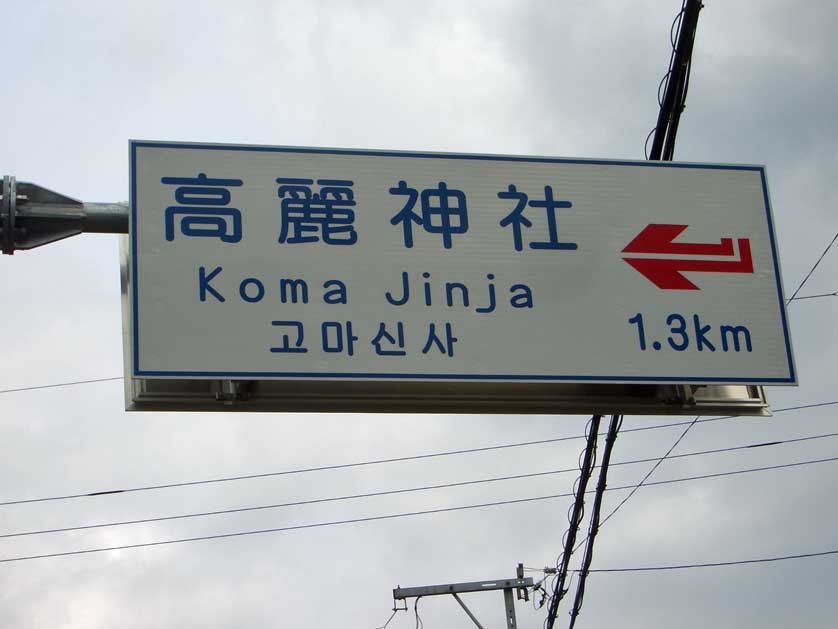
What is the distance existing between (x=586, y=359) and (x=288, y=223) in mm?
1524

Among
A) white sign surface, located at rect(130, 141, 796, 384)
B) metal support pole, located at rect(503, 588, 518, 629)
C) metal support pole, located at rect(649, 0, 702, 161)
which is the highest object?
metal support pole, located at rect(649, 0, 702, 161)

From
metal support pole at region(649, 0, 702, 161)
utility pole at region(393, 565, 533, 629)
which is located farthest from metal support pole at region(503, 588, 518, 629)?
metal support pole at region(649, 0, 702, 161)

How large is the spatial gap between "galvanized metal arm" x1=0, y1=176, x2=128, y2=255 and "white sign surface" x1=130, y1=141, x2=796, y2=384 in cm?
28

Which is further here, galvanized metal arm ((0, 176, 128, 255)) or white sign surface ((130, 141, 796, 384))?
white sign surface ((130, 141, 796, 384))

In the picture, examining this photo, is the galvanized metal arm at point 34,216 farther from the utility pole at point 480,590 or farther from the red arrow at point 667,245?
the utility pole at point 480,590

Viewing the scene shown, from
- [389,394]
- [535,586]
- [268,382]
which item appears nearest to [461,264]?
[389,394]

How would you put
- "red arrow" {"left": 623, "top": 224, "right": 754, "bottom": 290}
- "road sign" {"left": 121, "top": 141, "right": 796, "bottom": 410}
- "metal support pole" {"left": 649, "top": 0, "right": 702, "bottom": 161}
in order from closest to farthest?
1. "road sign" {"left": 121, "top": 141, "right": 796, "bottom": 410}
2. "red arrow" {"left": 623, "top": 224, "right": 754, "bottom": 290}
3. "metal support pole" {"left": 649, "top": 0, "right": 702, "bottom": 161}

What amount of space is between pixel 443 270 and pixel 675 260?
3.83ft

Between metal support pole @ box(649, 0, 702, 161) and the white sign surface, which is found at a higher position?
metal support pole @ box(649, 0, 702, 161)

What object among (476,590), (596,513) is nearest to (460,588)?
(476,590)

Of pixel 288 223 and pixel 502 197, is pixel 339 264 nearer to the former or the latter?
pixel 288 223

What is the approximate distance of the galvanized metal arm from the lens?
5.09 m

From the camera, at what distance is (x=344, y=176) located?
18.6 ft

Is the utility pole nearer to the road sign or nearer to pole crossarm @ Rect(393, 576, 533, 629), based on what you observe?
pole crossarm @ Rect(393, 576, 533, 629)
